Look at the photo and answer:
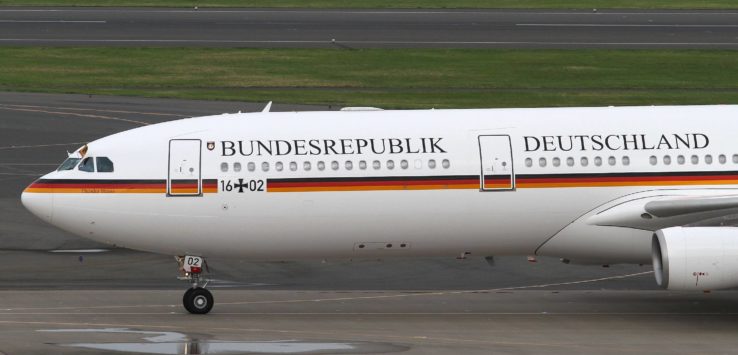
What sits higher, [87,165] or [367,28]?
[367,28]

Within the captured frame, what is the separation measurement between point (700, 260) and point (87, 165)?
11.7 meters

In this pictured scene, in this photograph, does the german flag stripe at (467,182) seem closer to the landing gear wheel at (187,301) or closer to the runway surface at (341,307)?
the runway surface at (341,307)

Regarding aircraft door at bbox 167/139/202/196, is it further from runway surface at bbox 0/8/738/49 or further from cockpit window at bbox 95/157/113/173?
runway surface at bbox 0/8/738/49

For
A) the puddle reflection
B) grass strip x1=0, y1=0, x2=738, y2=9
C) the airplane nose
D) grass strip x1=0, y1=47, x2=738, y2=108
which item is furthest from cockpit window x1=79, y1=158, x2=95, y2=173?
grass strip x1=0, y1=0, x2=738, y2=9

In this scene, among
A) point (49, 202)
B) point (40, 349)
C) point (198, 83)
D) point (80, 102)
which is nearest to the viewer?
point (40, 349)

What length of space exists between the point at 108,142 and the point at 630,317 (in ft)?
35.4

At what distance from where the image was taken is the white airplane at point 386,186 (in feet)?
95.0

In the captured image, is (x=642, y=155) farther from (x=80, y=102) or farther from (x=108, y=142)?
(x=80, y=102)

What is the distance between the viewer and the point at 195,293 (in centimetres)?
2984

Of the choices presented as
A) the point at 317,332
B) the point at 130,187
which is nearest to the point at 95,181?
the point at 130,187

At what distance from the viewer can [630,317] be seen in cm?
2994

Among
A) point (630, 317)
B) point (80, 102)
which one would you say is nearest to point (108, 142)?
point (630, 317)

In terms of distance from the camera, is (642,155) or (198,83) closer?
(642,155)

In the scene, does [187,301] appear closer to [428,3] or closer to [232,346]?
[232,346]
